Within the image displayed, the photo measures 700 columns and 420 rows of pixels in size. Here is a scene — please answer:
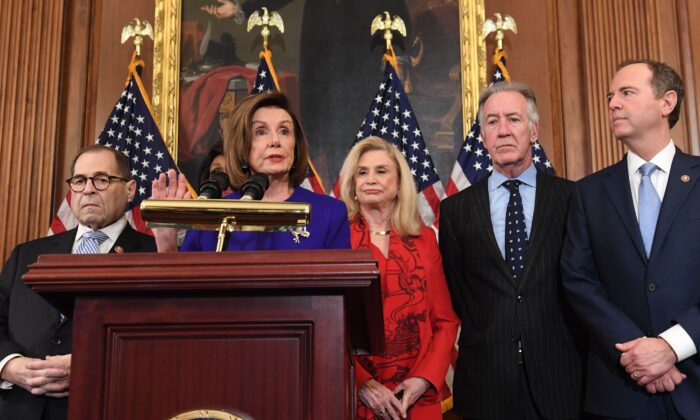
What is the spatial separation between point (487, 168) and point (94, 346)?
3.46 m

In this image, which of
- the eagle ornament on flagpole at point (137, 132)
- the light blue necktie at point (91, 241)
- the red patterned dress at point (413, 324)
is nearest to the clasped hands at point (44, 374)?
the light blue necktie at point (91, 241)

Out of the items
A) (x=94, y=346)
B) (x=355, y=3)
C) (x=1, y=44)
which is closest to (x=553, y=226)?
(x=94, y=346)

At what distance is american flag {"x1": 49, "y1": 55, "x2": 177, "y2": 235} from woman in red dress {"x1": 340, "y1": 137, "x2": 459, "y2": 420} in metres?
1.91

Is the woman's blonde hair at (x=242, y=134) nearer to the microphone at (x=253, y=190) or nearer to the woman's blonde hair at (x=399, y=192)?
the microphone at (x=253, y=190)

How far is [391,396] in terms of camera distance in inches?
116

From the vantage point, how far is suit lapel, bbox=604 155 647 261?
2.69 meters

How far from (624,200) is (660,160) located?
221 millimetres

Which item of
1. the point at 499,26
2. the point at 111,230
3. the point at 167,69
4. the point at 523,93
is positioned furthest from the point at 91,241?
the point at 499,26

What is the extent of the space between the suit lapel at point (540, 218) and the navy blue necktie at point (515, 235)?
0.03 meters

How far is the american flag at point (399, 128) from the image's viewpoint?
4.80m

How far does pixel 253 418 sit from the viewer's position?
5.04ft

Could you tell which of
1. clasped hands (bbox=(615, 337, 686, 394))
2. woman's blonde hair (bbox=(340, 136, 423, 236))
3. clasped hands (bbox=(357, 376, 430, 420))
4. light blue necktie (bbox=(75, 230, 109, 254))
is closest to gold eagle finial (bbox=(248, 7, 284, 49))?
woman's blonde hair (bbox=(340, 136, 423, 236))

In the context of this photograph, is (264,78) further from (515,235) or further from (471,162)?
(515,235)

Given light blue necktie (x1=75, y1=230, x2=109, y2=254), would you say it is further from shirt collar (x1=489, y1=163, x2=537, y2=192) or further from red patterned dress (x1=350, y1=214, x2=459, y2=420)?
shirt collar (x1=489, y1=163, x2=537, y2=192)
